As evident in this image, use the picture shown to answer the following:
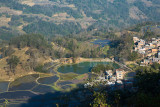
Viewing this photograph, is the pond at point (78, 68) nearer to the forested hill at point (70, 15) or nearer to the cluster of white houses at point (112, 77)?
the cluster of white houses at point (112, 77)

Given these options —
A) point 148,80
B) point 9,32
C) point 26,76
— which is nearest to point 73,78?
point 26,76

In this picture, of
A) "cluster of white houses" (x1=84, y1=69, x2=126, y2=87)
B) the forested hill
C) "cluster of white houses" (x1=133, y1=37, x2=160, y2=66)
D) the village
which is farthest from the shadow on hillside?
the forested hill

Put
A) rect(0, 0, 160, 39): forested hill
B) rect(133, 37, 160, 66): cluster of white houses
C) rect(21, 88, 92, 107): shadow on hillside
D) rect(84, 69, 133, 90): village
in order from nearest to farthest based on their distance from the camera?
rect(21, 88, 92, 107): shadow on hillside < rect(84, 69, 133, 90): village < rect(133, 37, 160, 66): cluster of white houses < rect(0, 0, 160, 39): forested hill

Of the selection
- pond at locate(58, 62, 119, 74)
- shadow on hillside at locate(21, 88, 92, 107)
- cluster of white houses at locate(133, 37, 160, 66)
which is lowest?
pond at locate(58, 62, 119, 74)

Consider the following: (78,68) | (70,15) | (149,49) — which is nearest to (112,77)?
Answer: (78,68)

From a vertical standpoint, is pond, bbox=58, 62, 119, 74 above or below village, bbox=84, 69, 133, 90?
below

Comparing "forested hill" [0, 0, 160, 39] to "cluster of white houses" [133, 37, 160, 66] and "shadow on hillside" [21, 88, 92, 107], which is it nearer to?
"cluster of white houses" [133, 37, 160, 66]

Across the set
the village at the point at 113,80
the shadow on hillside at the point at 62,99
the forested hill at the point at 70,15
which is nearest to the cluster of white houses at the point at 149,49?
the village at the point at 113,80
